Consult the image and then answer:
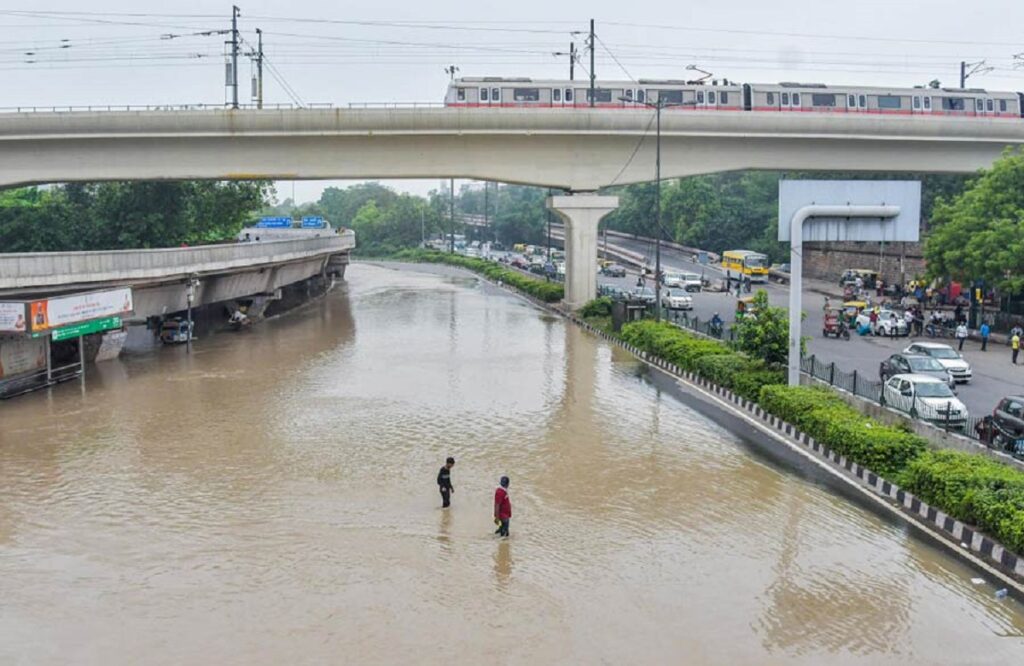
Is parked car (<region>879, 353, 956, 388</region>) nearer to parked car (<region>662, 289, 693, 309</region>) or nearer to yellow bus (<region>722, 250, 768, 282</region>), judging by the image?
parked car (<region>662, 289, 693, 309</region>)

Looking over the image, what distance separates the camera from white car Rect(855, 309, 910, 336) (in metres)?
37.1

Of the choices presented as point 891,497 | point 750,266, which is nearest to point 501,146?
point 750,266

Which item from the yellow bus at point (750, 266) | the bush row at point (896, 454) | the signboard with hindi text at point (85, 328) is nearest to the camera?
the bush row at point (896, 454)

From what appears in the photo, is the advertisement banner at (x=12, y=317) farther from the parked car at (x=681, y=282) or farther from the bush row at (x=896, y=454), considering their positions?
the parked car at (x=681, y=282)

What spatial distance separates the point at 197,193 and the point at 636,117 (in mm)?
28192

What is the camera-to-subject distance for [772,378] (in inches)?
965

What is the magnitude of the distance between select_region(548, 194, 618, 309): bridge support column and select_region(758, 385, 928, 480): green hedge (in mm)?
20945

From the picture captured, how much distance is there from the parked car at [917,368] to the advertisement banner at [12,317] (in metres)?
21.7

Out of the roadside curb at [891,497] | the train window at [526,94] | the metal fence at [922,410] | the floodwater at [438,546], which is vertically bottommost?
the floodwater at [438,546]

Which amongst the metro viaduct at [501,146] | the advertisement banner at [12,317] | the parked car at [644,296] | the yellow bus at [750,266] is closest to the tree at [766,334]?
the metro viaduct at [501,146]

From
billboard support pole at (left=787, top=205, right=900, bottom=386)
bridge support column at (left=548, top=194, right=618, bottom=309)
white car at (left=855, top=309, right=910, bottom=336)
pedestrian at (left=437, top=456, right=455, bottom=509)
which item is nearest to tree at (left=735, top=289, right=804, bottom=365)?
billboard support pole at (left=787, top=205, right=900, bottom=386)

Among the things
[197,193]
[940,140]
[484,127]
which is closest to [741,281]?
[940,140]

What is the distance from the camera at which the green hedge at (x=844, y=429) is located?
17156 mm

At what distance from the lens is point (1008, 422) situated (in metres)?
18.4
